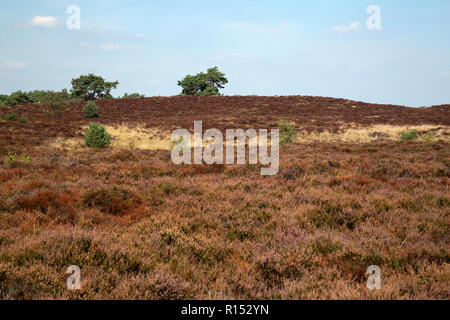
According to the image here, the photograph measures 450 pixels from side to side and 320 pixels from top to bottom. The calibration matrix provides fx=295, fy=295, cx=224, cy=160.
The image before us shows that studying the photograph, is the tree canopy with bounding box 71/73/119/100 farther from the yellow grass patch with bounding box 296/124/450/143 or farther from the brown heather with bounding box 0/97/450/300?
the brown heather with bounding box 0/97/450/300

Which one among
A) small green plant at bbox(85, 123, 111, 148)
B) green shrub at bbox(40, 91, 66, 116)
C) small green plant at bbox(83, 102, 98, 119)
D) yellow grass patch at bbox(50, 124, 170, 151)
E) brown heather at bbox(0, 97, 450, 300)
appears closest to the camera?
brown heather at bbox(0, 97, 450, 300)

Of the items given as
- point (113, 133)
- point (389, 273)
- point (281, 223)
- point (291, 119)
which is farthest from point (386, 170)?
point (291, 119)

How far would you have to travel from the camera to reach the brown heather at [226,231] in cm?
351

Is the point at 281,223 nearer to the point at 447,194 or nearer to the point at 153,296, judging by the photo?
the point at 153,296

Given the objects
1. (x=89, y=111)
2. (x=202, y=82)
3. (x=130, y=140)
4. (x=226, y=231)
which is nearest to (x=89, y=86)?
(x=202, y=82)

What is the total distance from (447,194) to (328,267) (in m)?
5.23

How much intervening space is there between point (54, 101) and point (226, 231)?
107 ft

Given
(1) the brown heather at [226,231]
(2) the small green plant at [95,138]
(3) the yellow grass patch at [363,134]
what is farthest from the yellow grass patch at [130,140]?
(3) the yellow grass patch at [363,134]

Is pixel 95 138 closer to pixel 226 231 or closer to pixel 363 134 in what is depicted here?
pixel 226 231

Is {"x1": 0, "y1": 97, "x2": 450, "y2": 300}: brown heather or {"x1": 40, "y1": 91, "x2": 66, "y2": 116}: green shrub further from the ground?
{"x1": 40, "y1": 91, "x2": 66, "y2": 116}: green shrub

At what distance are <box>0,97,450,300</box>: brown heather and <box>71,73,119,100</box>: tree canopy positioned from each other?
54599 millimetres

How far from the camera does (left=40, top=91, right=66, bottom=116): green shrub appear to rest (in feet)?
104

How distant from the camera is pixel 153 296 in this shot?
3.34m

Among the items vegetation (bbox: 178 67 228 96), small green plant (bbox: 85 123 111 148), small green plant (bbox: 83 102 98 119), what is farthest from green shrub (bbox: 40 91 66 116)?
vegetation (bbox: 178 67 228 96)
